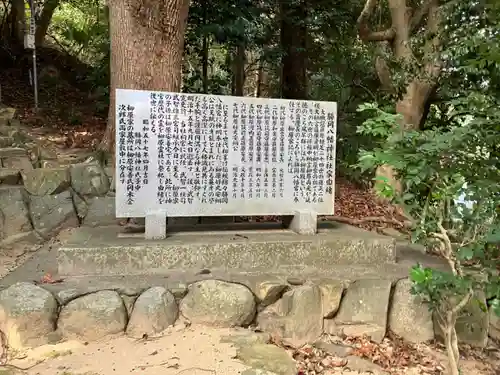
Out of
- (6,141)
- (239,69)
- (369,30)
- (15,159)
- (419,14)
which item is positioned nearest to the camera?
(15,159)

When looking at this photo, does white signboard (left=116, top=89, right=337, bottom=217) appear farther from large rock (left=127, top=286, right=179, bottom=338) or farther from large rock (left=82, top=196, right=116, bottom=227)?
large rock (left=82, top=196, right=116, bottom=227)

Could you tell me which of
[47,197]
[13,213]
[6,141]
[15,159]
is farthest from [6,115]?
[13,213]

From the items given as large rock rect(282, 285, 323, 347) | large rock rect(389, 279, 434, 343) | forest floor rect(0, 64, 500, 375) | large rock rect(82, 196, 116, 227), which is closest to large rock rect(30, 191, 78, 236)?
large rock rect(82, 196, 116, 227)

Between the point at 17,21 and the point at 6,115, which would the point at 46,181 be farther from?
the point at 17,21

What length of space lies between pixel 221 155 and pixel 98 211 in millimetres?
1961

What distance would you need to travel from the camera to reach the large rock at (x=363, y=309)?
12.2 feet

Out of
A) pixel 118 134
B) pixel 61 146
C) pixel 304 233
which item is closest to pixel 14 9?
pixel 61 146

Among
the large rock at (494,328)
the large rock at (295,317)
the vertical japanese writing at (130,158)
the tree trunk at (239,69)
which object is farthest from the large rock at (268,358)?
the tree trunk at (239,69)

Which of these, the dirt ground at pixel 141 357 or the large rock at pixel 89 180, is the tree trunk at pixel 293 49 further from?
the dirt ground at pixel 141 357

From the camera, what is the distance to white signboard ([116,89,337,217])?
3615 mm

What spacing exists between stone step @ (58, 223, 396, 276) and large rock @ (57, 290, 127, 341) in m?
0.33

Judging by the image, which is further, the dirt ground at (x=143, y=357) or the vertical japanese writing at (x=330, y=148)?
the vertical japanese writing at (x=330, y=148)

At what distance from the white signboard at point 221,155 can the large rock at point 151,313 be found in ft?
2.35

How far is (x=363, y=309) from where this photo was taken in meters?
3.72
